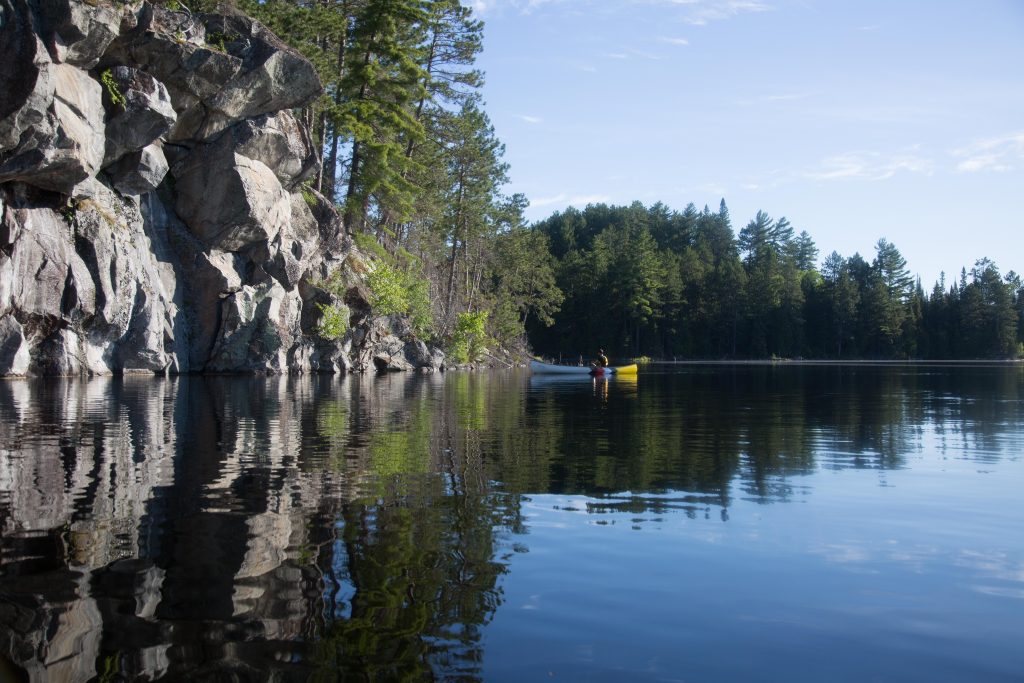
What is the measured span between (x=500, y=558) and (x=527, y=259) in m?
73.8

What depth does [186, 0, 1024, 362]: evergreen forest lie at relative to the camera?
1929 inches

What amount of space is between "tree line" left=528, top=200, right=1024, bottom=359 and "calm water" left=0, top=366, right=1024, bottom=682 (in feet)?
308

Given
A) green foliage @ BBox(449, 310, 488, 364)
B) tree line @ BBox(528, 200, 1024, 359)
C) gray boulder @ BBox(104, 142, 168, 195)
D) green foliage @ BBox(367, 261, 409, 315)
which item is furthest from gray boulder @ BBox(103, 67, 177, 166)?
tree line @ BBox(528, 200, 1024, 359)

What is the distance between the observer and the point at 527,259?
80.1 metres

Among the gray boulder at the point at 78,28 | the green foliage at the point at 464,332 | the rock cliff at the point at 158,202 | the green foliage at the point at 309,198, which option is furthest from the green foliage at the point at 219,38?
the green foliage at the point at 464,332

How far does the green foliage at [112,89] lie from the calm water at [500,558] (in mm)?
21335

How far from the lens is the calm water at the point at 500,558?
4.84m

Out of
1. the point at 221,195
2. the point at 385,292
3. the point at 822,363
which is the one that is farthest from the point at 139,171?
the point at 822,363

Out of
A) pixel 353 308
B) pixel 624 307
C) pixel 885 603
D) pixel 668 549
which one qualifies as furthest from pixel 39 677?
pixel 624 307

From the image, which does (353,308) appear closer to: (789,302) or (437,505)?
(437,505)

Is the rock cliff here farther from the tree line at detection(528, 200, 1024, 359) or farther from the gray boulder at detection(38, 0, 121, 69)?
the tree line at detection(528, 200, 1024, 359)

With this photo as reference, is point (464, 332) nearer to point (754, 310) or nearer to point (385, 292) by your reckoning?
point (385, 292)

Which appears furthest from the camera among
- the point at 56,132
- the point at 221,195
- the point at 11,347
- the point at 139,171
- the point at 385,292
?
the point at 385,292

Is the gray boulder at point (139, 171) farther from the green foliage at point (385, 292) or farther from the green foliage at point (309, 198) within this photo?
→ the green foliage at point (385, 292)
